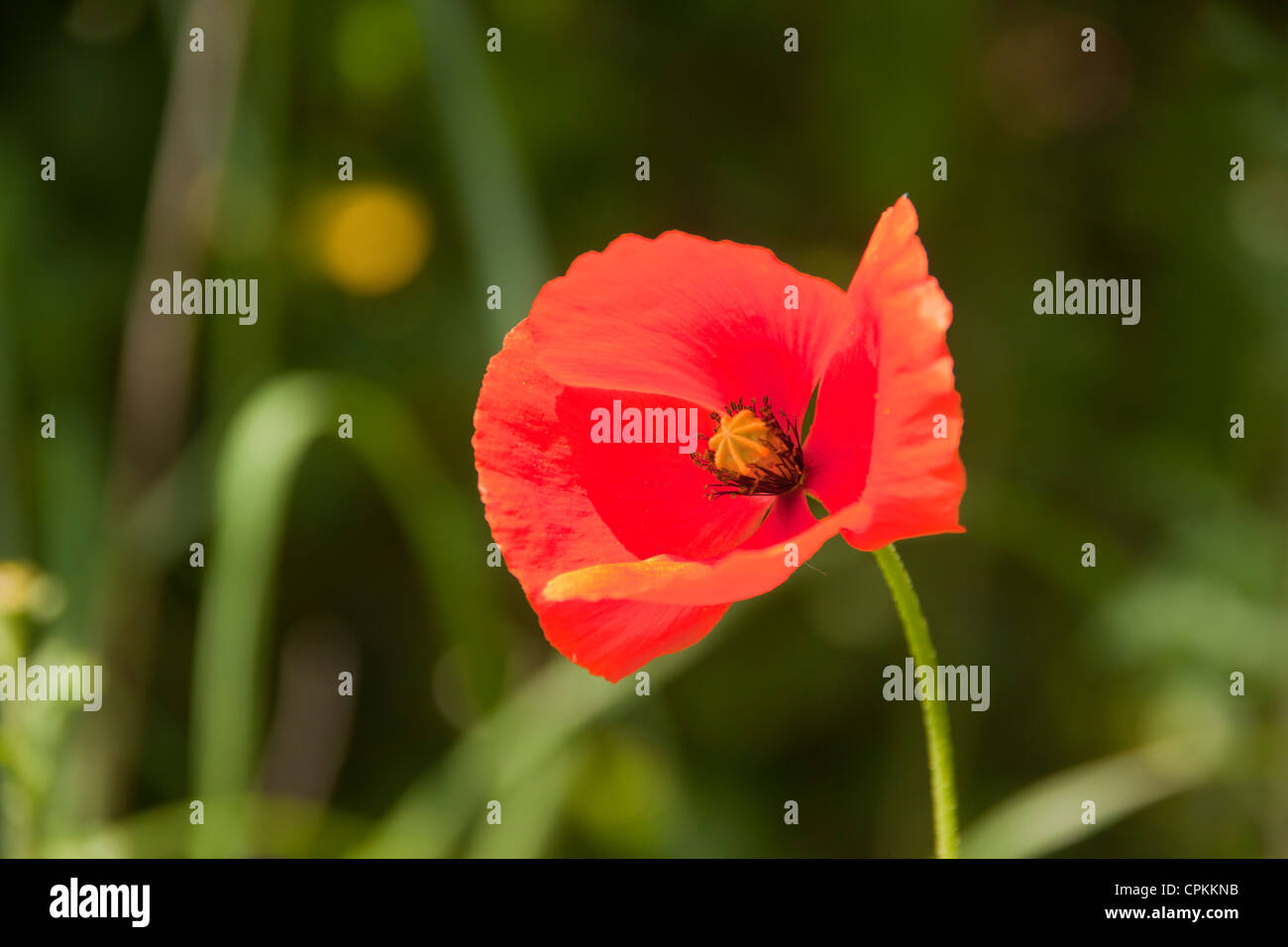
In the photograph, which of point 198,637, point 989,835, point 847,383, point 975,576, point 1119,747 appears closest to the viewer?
point 847,383

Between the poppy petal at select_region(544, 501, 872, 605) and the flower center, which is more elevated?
the flower center

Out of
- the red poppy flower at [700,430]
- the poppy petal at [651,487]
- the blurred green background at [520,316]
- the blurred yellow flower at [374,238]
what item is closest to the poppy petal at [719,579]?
the red poppy flower at [700,430]

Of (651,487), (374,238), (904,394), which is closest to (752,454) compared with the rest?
(651,487)

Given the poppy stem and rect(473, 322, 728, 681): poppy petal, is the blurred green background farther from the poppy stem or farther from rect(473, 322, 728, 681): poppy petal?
the poppy stem

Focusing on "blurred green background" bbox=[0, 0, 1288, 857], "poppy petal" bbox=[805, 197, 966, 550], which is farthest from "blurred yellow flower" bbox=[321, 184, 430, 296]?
"poppy petal" bbox=[805, 197, 966, 550]

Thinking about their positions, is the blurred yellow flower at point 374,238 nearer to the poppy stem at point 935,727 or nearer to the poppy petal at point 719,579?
the poppy petal at point 719,579

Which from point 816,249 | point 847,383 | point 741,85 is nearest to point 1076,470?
point 816,249

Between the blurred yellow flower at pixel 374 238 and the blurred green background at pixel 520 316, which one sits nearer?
the blurred green background at pixel 520 316

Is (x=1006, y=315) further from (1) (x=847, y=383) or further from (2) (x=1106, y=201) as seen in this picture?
(1) (x=847, y=383)
